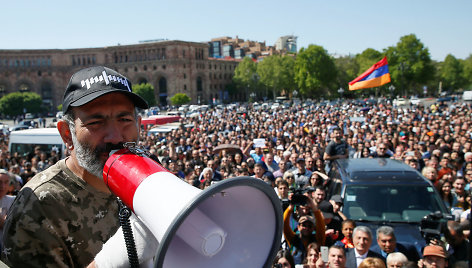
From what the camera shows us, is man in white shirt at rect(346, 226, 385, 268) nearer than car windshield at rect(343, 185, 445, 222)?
Yes

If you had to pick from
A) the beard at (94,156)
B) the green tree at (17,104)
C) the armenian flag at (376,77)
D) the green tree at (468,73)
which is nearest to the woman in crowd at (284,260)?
the beard at (94,156)

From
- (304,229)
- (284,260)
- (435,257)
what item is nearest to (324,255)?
(284,260)

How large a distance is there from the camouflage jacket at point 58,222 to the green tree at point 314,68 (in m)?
69.9

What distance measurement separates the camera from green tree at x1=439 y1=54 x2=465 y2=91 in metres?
82.5

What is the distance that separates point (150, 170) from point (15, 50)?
325 ft

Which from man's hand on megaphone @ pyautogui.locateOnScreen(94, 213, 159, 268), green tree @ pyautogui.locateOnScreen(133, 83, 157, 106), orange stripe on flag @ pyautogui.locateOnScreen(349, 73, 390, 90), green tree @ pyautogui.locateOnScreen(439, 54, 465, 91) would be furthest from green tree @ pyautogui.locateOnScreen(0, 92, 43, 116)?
green tree @ pyautogui.locateOnScreen(439, 54, 465, 91)

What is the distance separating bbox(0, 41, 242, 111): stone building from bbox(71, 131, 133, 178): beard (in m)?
85.4

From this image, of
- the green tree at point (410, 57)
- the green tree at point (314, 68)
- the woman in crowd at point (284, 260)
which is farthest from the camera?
the green tree at point (314, 68)

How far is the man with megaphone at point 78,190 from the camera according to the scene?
158cm

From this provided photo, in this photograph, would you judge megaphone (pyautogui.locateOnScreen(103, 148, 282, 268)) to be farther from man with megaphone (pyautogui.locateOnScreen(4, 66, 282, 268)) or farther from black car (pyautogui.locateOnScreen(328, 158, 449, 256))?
black car (pyautogui.locateOnScreen(328, 158, 449, 256))

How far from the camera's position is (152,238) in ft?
4.31

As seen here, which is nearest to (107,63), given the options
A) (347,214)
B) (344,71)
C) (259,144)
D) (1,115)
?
(1,115)

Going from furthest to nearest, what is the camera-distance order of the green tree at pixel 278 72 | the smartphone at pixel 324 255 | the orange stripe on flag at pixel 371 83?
the green tree at pixel 278 72 → the orange stripe on flag at pixel 371 83 → the smartphone at pixel 324 255

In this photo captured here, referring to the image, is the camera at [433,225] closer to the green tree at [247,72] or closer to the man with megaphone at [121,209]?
the man with megaphone at [121,209]
